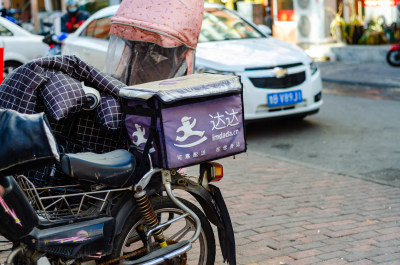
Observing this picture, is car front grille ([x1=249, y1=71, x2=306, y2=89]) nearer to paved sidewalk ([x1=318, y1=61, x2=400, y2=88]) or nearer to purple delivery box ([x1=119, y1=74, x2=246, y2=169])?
paved sidewalk ([x1=318, y1=61, x2=400, y2=88])

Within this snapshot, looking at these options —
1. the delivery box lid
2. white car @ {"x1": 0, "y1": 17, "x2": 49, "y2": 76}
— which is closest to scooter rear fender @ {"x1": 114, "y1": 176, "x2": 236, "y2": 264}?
the delivery box lid

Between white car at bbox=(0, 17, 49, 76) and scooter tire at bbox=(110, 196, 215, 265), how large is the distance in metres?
9.01

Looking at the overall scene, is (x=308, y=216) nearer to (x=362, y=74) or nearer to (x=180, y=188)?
(x=180, y=188)

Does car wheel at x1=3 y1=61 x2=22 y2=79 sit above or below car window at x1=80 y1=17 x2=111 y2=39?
below

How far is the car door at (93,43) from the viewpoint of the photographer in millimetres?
9703

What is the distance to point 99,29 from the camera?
33.4 ft

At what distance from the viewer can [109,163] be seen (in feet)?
10.9

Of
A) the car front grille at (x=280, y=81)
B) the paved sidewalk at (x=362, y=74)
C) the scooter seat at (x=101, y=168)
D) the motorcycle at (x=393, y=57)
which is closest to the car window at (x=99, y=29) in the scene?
the car front grille at (x=280, y=81)

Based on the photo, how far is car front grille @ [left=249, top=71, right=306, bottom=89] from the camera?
8475 mm

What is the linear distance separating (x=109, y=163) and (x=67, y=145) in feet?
1.90

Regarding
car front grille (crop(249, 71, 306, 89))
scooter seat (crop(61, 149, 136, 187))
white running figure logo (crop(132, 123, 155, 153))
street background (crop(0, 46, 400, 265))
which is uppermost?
white running figure logo (crop(132, 123, 155, 153))

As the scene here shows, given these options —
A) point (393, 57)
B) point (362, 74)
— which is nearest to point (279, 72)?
point (362, 74)

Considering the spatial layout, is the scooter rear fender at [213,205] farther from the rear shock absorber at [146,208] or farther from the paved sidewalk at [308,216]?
the paved sidewalk at [308,216]

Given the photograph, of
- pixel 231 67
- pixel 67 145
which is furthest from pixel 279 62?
pixel 67 145
